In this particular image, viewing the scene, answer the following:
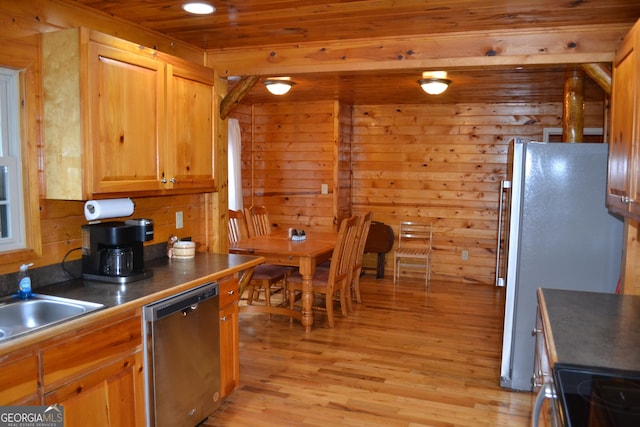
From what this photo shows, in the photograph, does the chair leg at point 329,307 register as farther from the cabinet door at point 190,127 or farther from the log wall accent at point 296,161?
the log wall accent at point 296,161

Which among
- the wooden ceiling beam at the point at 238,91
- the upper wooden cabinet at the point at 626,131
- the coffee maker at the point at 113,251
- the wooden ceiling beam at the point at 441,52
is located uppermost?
the wooden ceiling beam at the point at 441,52

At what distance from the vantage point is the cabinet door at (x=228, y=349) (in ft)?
9.65

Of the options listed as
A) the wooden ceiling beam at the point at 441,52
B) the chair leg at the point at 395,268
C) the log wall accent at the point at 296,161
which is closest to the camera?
the wooden ceiling beam at the point at 441,52

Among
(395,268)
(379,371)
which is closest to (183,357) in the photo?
(379,371)

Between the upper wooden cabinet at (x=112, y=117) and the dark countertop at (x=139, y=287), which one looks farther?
the upper wooden cabinet at (x=112, y=117)

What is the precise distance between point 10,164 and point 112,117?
0.50 meters

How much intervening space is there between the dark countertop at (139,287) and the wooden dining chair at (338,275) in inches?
50.6

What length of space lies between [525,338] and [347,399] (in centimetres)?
120

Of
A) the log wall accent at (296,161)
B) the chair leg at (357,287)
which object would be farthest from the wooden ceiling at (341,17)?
the log wall accent at (296,161)

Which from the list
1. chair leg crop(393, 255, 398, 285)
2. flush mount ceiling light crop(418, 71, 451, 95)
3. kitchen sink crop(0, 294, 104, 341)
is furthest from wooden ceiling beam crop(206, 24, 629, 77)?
chair leg crop(393, 255, 398, 285)

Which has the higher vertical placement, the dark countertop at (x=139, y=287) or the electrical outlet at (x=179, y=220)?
the electrical outlet at (x=179, y=220)

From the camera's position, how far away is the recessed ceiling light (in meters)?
2.59

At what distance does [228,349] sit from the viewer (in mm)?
3008

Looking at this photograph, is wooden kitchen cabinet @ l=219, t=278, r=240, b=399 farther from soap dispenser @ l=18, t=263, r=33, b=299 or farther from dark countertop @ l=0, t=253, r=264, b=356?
soap dispenser @ l=18, t=263, r=33, b=299
